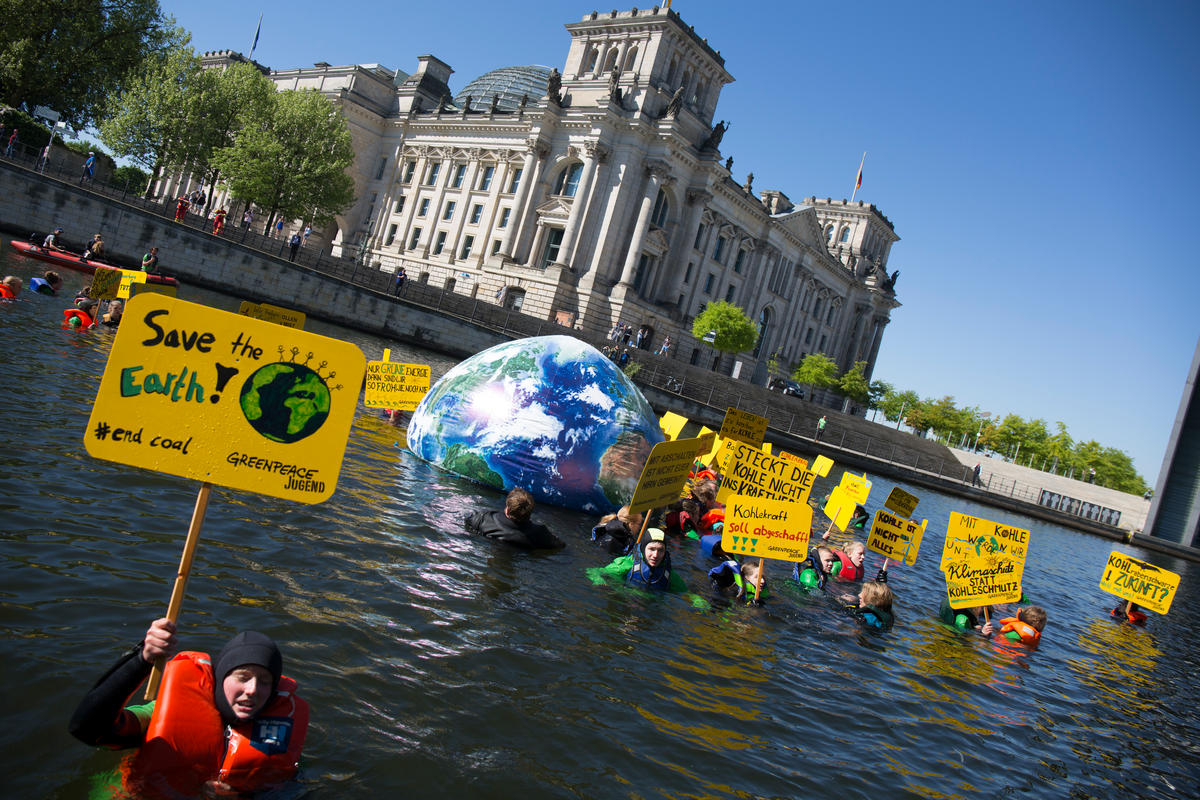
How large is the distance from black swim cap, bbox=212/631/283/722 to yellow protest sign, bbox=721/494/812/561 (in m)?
6.06

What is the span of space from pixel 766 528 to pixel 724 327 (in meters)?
49.1

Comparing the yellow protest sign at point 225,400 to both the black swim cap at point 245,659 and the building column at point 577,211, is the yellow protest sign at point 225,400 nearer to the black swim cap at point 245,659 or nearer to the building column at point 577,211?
the black swim cap at point 245,659

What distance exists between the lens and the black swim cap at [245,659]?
11.5 feet

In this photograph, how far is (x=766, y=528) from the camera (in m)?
9.19

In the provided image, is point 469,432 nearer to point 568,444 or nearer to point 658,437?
point 568,444

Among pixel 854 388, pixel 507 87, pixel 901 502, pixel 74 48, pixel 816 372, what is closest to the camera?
pixel 901 502

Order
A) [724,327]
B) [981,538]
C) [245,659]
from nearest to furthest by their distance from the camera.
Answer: [245,659]
[981,538]
[724,327]

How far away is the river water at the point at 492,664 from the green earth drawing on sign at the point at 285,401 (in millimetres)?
1819

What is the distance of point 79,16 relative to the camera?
143 ft

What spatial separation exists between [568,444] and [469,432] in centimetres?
152

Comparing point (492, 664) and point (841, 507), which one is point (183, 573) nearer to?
point (492, 664)

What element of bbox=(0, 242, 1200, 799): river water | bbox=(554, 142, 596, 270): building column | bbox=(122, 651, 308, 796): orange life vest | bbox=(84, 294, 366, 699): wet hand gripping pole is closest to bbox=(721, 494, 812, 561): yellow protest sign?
bbox=(0, 242, 1200, 799): river water

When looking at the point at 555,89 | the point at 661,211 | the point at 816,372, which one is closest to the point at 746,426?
the point at 661,211

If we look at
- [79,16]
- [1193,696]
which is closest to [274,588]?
[1193,696]
